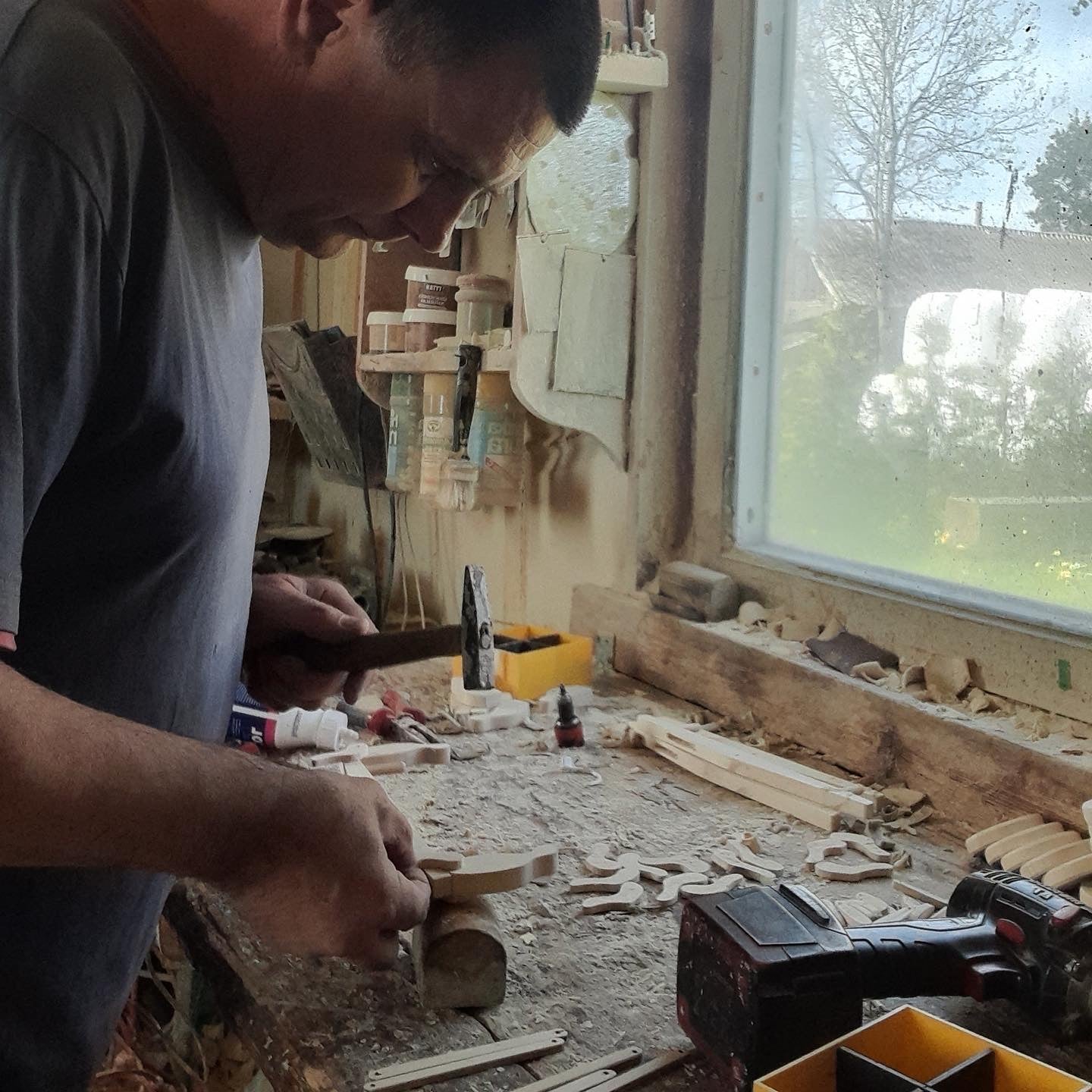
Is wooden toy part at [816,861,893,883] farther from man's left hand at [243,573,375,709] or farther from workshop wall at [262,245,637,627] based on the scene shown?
workshop wall at [262,245,637,627]

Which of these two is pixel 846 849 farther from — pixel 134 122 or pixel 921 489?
pixel 134 122

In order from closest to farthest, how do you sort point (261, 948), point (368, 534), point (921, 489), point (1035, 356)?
point (261, 948) → point (1035, 356) → point (921, 489) → point (368, 534)

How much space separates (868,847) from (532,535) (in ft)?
3.98

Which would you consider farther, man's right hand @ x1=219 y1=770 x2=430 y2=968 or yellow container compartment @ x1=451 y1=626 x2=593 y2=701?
yellow container compartment @ x1=451 y1=626 x2=593 y2=701

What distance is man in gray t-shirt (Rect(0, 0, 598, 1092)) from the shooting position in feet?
2.09

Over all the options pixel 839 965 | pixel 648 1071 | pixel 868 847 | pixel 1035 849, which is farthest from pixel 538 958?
pixel 1035 849

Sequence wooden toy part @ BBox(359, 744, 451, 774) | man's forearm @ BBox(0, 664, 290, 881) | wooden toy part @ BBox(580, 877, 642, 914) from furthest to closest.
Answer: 1. wooden toy part @ BBox(359, 744, 451, 774)
2. wooden toy part @ BBox(580, 877, 642, 914)
3. man's forearm @ BBox(0, 664, 290, 881)

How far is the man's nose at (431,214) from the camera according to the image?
3.01 ft

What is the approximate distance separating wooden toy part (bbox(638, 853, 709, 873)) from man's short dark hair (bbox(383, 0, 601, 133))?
27.9 inches

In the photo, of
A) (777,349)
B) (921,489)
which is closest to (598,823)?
(921,489)

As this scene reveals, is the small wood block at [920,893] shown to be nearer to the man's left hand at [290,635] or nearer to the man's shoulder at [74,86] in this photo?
the man's left hand at [290,635]

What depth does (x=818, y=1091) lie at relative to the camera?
25.8 inches

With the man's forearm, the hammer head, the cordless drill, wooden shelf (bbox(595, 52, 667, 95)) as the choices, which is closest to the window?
wooden shelf (bbox(595, 52, 667, 95))

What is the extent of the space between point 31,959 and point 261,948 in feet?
0.59
